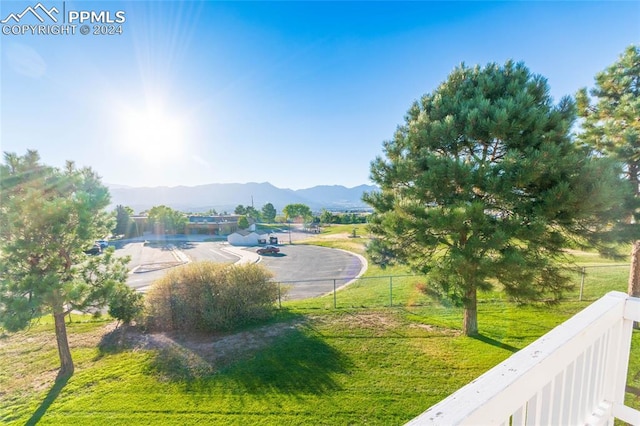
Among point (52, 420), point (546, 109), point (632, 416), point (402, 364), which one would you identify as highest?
point (546, 109)

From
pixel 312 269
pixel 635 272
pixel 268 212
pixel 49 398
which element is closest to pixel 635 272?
pixel 635 272

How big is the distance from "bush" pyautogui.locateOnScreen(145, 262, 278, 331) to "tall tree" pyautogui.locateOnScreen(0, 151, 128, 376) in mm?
1791

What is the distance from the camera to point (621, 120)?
5840mm

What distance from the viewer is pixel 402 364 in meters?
5.24

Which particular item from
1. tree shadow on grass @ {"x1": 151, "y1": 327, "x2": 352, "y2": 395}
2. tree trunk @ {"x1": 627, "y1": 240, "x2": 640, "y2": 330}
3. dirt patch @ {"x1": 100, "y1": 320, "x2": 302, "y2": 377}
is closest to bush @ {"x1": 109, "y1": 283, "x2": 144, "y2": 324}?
dirt patch @ {"x1": 100, "y1": 320, "x2": 302, "y2": 377}

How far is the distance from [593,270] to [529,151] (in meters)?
12.7

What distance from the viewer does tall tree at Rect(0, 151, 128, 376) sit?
4.71 metres

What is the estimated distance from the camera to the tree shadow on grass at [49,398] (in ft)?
14.5

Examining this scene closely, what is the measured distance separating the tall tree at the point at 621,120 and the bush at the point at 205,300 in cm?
883

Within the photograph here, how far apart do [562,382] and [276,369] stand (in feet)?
17.0

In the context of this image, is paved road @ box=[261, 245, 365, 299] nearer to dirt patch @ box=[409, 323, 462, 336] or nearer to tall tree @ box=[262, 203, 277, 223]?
dirt patch @ box=[409, 323, 462, 336]

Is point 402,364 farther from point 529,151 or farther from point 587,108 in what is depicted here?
point 587,108

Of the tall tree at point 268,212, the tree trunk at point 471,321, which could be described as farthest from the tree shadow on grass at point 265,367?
the tall tree at point 268,212

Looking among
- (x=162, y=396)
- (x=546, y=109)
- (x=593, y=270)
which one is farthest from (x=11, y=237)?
(x=593, y=270)
